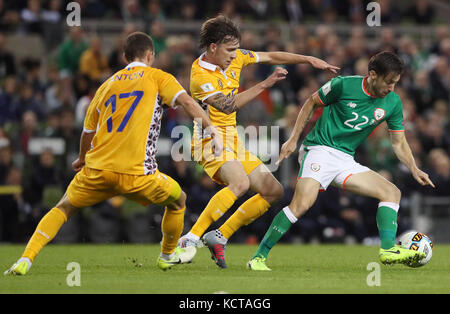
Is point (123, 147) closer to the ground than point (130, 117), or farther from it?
closer to the ground

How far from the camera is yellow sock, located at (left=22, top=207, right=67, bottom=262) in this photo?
7.62 meters

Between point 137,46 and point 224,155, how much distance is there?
161 cm

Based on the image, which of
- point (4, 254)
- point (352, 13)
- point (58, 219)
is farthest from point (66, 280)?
point (352, 13)

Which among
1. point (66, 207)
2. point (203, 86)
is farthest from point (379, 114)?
point (66, 207)

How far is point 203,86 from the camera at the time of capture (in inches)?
342

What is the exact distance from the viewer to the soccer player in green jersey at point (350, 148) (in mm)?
8461

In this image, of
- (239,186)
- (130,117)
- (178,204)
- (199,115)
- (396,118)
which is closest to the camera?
(199,115)

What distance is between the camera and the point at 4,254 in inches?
423

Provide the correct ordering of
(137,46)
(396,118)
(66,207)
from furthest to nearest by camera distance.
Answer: (396,118) < (137,46) < (66,207)

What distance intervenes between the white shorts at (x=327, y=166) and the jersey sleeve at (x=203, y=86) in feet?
3.90

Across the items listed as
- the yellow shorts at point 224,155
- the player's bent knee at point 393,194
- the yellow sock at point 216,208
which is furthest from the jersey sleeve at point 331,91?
the yellow sock at point 216,208

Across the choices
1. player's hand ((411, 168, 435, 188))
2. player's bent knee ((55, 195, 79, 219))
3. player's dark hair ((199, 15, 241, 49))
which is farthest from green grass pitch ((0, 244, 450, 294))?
player's dark hair ((199, 15, 241, 49))

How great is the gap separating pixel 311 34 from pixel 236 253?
30.8 feet

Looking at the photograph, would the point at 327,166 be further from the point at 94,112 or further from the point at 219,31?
the point at 94,112
